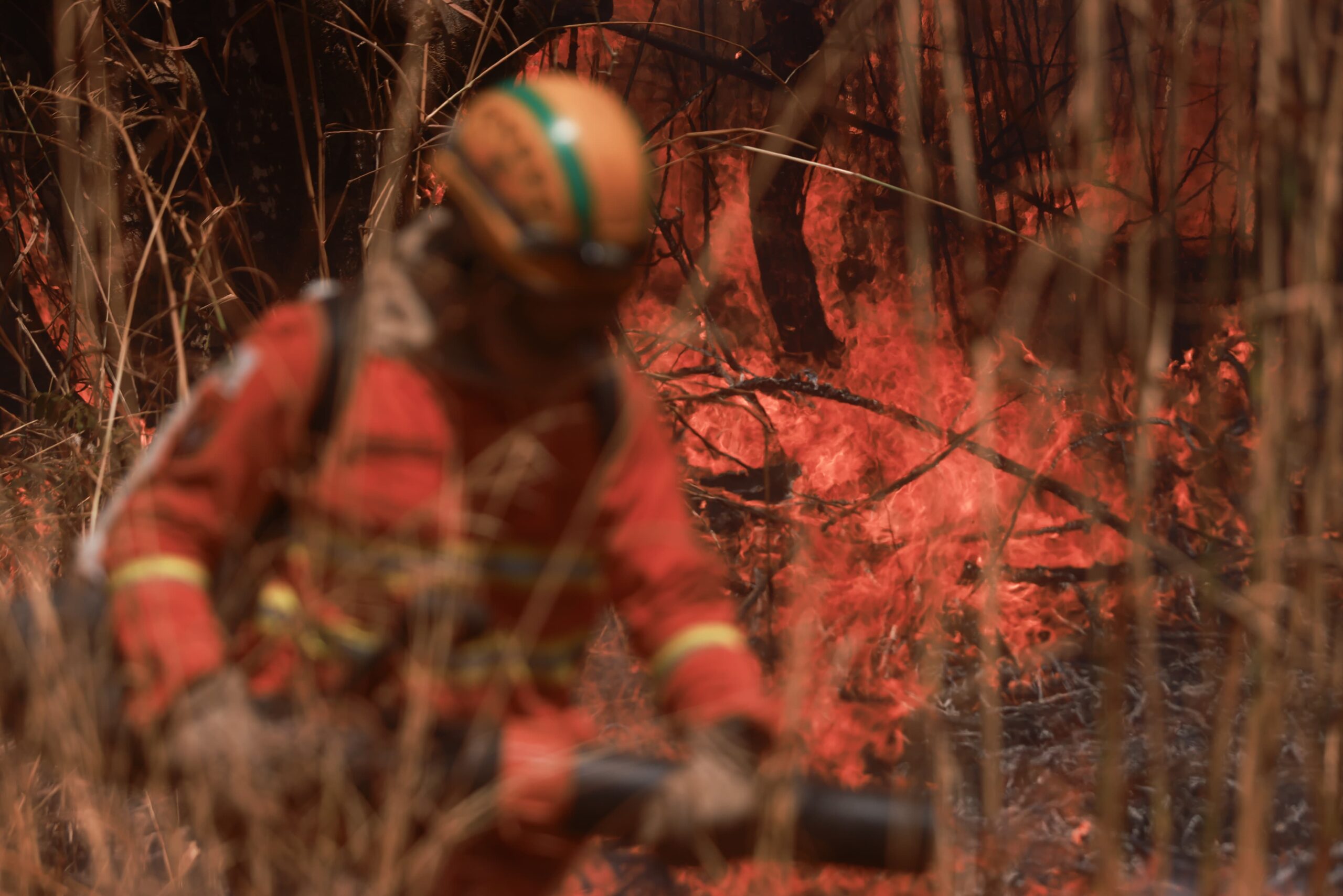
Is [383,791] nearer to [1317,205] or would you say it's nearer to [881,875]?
[1317,205]

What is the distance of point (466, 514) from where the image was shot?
0.93m

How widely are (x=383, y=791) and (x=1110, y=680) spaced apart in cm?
63

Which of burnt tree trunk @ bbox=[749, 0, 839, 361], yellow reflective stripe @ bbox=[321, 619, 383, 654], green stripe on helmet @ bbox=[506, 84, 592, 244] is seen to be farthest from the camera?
burnt tree trunk @ bbox=[749, 0, 839, 361]

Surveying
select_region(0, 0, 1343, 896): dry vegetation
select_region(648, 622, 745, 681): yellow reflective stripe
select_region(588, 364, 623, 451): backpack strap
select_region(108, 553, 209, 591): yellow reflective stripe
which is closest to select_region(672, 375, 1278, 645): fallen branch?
select_region(0, 0, 1343, 896): dry vegetation

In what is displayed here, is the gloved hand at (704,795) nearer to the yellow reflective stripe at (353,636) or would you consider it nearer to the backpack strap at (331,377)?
the yellow reflective stripe at (353,636)

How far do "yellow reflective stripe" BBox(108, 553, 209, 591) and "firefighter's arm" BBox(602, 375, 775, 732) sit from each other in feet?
1.23

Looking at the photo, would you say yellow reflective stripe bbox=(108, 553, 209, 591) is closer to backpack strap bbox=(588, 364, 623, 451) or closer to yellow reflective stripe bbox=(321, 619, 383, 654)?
yellow reflective stripe bbox=(321, 619, 383, 654)

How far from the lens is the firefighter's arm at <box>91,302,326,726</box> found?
85 cm

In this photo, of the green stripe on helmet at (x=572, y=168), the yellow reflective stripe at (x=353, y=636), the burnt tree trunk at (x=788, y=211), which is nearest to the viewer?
the green stripe on helmet at (x=572, y=168)

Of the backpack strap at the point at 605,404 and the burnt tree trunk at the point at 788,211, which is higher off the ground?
the burnt tree trunk at the point at 788,211

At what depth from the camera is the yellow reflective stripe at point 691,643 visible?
3.21 feet

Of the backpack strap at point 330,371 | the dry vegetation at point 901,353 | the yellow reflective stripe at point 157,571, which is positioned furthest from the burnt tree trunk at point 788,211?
the yellow reflective stripe at point 157,571

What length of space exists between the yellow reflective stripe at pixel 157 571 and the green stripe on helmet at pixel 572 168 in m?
0.44

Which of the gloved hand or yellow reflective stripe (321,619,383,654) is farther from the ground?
yellow reflective stripe (321,619,383,654)
